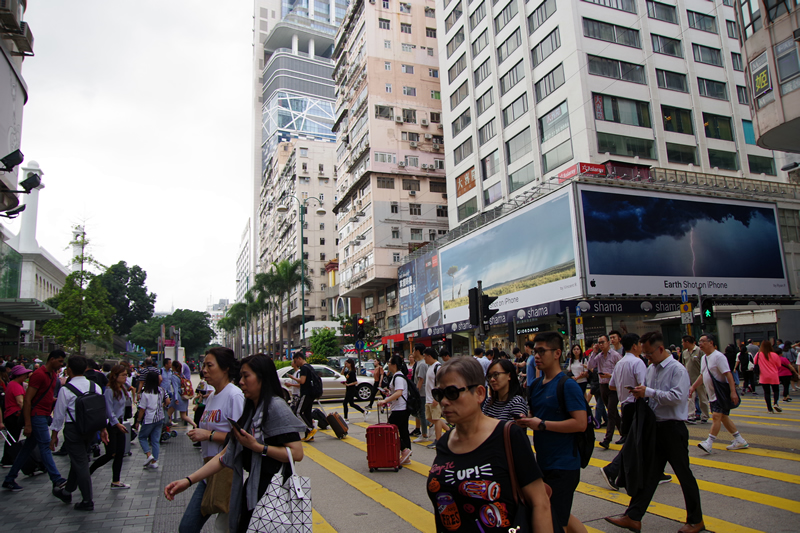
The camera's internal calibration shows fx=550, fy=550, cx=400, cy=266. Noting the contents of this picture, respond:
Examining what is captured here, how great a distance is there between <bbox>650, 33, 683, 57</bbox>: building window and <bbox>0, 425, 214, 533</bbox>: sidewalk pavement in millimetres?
38209

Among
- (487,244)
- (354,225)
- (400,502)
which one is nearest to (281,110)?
(354,225)

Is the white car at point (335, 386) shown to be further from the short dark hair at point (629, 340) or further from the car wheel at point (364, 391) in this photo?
the short dark hair at point (629, 340)

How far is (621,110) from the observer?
33.4m

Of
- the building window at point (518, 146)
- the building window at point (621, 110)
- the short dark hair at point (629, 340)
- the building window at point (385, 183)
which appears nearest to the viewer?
the short dark hair at point (629, 340)

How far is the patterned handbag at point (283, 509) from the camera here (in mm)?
2904

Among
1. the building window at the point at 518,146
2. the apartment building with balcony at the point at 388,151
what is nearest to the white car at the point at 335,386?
the building window at the point at 518,146

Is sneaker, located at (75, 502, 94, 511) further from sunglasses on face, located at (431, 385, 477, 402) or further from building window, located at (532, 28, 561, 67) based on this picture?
building window, located at (532, 28, 561, 67)

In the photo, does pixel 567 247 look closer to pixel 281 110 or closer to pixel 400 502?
pixel 400 502

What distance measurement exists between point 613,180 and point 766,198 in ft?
41.9

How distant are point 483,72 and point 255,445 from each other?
42.3 meters

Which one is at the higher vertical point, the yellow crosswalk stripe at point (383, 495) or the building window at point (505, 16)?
the building window at point (505, 16)

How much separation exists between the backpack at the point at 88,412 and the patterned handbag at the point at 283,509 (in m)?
3.99

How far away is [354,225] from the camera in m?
55.6

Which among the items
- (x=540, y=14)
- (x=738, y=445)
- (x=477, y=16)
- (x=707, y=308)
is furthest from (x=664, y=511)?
(x=477, y=16)
